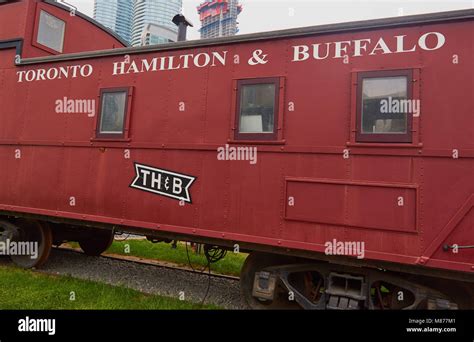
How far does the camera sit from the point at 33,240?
6.68 m

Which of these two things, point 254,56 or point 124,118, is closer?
point 254,56

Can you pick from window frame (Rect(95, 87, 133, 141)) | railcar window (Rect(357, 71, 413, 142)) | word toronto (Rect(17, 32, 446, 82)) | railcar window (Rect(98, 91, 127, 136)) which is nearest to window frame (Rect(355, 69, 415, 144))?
railcar window (Rect(357, 71, 413, 142))

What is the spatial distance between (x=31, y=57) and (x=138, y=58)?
2788 millimetres

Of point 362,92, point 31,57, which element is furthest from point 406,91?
point 31,57

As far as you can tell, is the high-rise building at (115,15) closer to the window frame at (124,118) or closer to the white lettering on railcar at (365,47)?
the window frame at (124,118)

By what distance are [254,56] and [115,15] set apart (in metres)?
19.2

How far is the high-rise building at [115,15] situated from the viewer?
65.6ft

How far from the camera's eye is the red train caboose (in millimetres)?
3861

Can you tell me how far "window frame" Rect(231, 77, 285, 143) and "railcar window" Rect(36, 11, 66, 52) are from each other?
485 cm

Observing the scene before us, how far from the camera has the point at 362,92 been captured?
4195 millimetres

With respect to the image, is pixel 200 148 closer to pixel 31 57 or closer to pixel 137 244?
pixel 31 57

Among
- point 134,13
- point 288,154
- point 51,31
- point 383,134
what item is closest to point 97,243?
point 51,31

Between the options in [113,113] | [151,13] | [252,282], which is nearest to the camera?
[252,282]

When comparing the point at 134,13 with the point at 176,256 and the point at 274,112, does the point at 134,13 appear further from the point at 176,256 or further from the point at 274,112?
the point at 274,112
